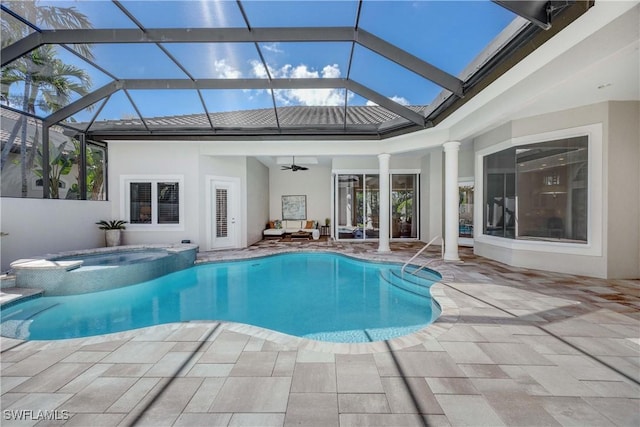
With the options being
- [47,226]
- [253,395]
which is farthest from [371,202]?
[47,226]

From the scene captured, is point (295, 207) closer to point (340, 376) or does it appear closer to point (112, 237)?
point (112, 237)

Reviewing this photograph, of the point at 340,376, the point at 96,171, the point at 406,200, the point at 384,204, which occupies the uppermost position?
the point at 96,171

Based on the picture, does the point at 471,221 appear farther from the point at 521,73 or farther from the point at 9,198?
the point at 9,198

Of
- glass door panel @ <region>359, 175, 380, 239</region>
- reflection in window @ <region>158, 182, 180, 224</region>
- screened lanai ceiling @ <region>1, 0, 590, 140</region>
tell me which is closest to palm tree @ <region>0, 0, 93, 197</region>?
screened lanai ceiling @ <region>1, 0, 590, 140</region>

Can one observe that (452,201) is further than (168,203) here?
No

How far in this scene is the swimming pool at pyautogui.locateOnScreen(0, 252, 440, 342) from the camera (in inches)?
151

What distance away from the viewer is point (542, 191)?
6309 millimetres

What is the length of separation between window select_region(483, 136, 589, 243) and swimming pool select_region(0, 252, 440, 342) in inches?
109

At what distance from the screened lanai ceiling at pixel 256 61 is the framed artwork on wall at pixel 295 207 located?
5.84 m

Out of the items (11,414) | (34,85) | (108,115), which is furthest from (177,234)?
(11,414)

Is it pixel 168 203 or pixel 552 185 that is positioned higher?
pixel 552 185

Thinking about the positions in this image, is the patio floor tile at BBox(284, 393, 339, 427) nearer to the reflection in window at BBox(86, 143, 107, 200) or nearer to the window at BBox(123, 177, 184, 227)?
the window at BBox(123, 177, 184, 227)

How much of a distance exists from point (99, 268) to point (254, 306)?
338cm

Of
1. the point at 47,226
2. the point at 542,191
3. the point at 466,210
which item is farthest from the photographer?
the point at 466,210
